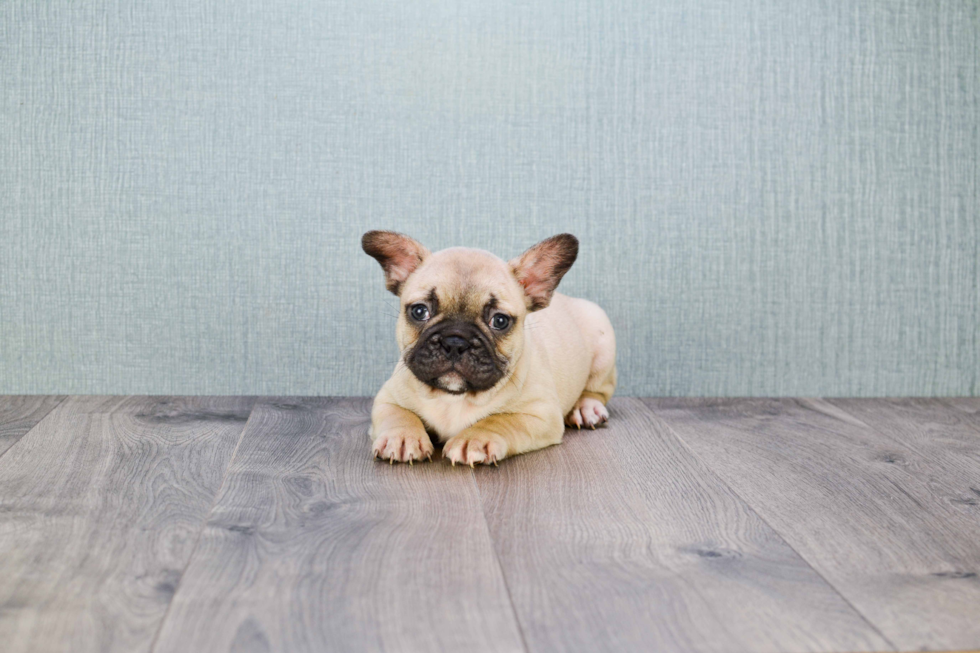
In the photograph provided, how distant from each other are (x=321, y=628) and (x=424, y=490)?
0.64 meters

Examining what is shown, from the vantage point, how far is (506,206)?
284cm

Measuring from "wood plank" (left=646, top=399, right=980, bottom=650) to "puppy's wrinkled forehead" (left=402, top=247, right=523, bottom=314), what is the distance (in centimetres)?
64

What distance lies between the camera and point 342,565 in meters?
1.39

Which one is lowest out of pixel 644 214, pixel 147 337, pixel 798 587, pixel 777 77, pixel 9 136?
pixel 798 587

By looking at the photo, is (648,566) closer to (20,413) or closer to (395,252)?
(395,252)

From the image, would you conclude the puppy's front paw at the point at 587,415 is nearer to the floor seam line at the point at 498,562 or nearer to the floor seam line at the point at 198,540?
the floor seam line at the point at 498,562

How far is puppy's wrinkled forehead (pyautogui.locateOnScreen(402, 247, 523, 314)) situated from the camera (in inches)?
80.0

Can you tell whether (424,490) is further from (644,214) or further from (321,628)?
(644,214)

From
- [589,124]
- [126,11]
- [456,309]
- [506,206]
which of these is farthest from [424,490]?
[126,11]

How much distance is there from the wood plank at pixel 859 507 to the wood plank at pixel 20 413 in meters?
1.73

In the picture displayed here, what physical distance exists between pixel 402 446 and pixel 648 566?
0.76 m

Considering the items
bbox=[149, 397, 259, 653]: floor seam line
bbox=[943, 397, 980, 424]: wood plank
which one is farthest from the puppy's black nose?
bbox=[943, 397, 980, 424]: wood plank

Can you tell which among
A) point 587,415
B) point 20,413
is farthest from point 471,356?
point 20,413

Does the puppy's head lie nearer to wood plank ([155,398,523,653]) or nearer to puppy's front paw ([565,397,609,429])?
wood plank ([155,398,523,653])
